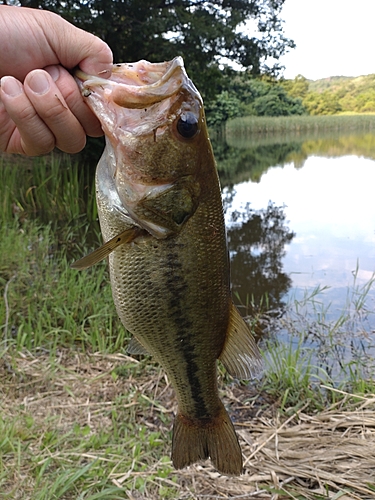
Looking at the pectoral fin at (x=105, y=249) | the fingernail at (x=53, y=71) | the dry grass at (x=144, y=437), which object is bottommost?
the dry grass at (x=144, y=437)

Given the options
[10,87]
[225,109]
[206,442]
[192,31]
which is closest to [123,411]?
[206,442]

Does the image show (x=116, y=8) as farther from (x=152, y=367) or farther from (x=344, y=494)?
(x=344, y=494)

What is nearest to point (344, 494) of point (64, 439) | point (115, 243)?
point (64, 439)

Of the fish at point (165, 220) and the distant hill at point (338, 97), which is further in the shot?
the distant hill at point (338, 97)

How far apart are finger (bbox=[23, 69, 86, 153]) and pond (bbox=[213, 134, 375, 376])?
3400 millimetres

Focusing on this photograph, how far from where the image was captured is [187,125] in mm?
1512

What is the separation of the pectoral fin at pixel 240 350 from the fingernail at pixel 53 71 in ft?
3.70

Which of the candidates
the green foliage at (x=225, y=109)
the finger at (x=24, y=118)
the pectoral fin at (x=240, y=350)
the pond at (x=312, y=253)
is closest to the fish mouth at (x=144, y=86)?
the finger at (x=24, y=118)

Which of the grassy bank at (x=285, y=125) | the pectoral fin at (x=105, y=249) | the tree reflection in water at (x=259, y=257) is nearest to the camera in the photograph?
the pectoral fin at (x=105, y=249)

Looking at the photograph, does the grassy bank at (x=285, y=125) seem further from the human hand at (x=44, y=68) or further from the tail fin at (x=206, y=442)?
the tail fin at (x=206, y=442)

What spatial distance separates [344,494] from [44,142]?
8.28 ft

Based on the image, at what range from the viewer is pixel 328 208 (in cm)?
1146

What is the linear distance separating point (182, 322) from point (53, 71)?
1091 mm

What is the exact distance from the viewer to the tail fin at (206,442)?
1.89 metres
